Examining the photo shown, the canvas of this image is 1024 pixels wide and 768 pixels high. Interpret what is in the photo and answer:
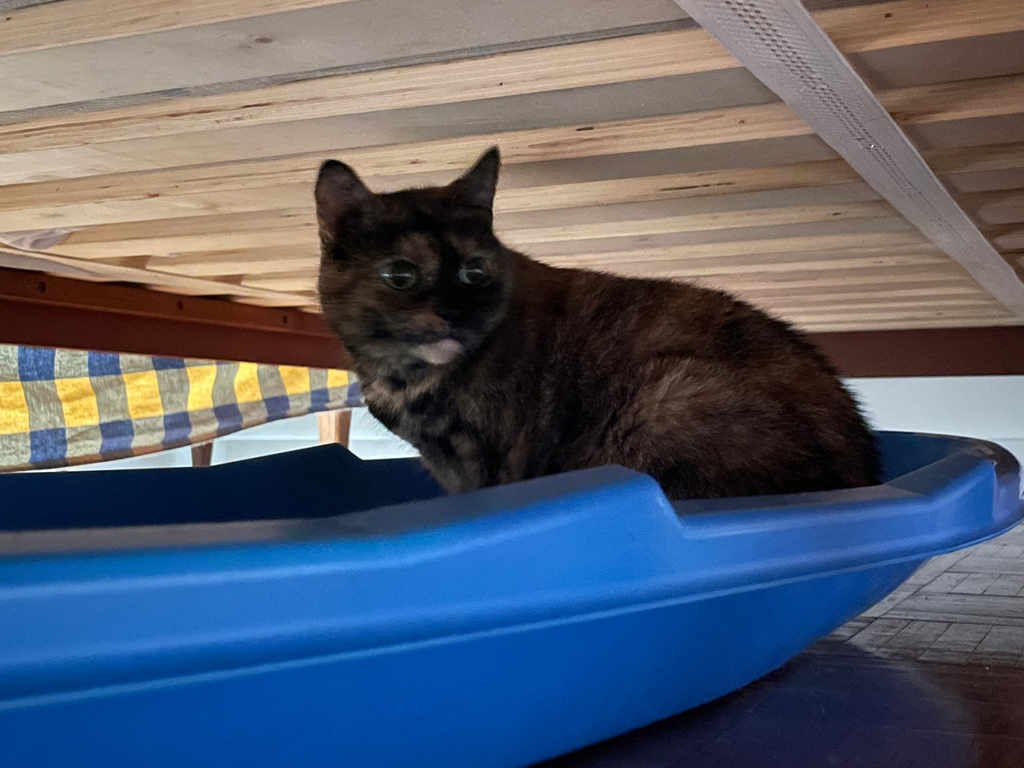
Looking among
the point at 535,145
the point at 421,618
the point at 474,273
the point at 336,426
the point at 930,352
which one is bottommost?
the point at 336,426

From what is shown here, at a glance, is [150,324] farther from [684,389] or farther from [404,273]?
[684,389]

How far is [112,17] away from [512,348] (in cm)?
51

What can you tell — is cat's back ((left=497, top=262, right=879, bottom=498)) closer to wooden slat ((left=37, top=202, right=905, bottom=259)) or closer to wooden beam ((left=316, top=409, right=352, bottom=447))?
wooden slat ((left=37, top=202, right=905, bottom=259))

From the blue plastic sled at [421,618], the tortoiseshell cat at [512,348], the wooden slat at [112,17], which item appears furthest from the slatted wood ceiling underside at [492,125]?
the blue plastic sled at [421,618]

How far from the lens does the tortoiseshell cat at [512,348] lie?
965mm

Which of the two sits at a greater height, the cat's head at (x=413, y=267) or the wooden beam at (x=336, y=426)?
the cat's head at (x=413, y=267)

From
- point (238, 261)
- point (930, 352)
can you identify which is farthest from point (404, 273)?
point (930, 352)

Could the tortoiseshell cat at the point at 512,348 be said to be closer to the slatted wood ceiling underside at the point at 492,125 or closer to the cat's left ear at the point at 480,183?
the cat's left ear at the point at 480,183

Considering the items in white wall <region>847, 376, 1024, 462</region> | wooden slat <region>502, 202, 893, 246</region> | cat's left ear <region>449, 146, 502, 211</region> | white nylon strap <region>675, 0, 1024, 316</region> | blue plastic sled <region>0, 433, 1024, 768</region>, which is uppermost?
white nylon strap <region>675, 0, 1024, 316</region>

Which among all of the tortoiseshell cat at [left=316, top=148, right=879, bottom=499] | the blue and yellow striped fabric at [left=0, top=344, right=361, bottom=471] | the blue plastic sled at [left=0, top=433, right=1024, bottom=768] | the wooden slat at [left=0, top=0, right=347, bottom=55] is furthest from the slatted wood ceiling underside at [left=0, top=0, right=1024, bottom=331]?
the blue and yellow striped fabric at [left=0, top=344, right=361, bottom=471]

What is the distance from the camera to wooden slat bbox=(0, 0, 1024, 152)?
85cm

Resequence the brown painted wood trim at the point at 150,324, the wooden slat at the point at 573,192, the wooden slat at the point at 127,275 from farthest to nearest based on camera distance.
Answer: the brown painted wood trim at the point at 150,324
the wooden slat at the point at 127,275
the wooden slat at the point at 573,192

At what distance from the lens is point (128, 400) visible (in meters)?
2.74

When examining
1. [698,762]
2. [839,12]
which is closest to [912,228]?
[839,12]
